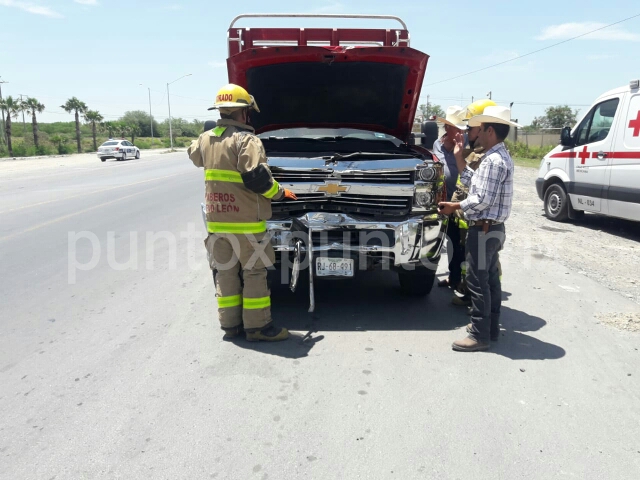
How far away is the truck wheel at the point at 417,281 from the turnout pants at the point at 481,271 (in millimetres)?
787

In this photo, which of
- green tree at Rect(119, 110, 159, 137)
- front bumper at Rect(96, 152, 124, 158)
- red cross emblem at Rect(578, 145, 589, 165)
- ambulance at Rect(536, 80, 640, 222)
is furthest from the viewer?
green tree at Rect(119, 110, 159, 137)

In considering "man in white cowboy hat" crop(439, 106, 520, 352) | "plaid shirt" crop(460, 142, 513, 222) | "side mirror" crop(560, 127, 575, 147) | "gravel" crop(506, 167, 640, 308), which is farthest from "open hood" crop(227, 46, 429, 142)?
"side mirror" crop(560, 127, 575, 147)

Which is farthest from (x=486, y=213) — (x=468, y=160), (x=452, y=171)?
(x=452, y=171)

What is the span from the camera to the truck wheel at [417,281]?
5130mm

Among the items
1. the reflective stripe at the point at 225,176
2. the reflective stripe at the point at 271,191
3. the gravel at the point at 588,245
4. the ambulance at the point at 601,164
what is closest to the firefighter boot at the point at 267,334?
the reflective stripe at the point at 271,191

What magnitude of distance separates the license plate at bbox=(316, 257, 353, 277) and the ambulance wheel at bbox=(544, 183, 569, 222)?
6.89 meters

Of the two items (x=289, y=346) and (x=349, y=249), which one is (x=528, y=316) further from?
(x=289, y=346)

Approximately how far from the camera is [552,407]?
3.36m

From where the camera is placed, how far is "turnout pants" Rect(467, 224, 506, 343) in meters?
4.25

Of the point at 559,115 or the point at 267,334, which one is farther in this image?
the point at 559,115

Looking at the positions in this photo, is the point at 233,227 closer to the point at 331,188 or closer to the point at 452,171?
the point at 331,188

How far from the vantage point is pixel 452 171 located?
563cm

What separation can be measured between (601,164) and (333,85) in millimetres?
5366

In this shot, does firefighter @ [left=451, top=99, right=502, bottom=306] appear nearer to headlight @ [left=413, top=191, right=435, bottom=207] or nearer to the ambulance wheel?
headlight @ [left=413, top=191, right=435, bottom=207]
